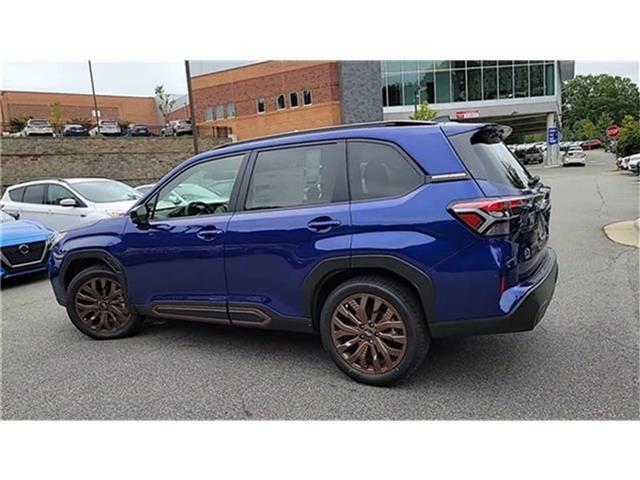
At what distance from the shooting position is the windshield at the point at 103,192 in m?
9.34

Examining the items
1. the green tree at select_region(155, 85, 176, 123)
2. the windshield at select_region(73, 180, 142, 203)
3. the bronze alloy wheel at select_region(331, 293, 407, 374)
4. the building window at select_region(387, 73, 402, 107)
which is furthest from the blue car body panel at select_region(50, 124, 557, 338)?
the green tree at select_region(155, 85, 176, 123)

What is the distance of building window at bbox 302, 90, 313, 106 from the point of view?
39062 mm

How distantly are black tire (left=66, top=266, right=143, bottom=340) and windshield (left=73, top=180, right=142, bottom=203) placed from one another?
4986 millimetres

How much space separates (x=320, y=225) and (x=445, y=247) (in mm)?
A: 867

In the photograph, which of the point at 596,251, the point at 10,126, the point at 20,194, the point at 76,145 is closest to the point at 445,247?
the point at 596,251

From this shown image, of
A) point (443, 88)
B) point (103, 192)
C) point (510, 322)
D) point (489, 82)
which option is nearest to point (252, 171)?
point (510, 322)

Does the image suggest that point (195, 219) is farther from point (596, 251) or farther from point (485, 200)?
point (596, 251)

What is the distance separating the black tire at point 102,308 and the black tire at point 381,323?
6.76ft

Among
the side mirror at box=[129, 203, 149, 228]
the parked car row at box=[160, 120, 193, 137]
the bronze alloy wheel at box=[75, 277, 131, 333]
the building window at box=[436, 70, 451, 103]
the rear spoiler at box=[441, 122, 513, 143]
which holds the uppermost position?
the building window at box=[436, 70, 451, 103]

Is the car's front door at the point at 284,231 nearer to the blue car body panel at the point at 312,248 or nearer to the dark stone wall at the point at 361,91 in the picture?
the blue car body panel at the point at 312,248

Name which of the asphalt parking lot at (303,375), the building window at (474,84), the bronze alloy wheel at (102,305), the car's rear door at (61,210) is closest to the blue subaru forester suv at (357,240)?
the asphalt parking lot at (303,375)

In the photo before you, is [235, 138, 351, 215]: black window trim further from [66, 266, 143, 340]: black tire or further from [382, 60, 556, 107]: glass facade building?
[382, 60, 556, 107]: glass facade building

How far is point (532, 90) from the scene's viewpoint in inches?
1543

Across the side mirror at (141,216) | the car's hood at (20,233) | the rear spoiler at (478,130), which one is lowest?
the car's hood at (20,233)
